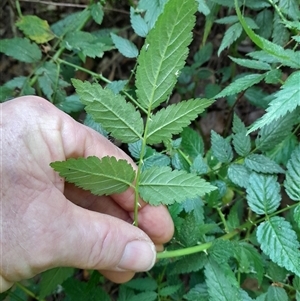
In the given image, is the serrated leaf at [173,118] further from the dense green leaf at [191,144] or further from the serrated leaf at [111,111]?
the dense green leaf at [191,144]

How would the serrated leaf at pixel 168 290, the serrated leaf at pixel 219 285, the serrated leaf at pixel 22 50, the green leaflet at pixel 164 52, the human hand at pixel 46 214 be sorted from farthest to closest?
the serrated leaf at pixel 22 50
the serrated leaf at pixel 168 290
the serrated leaf at pixel 219 285
the human hand at pixel 46 214
the green leaflet at pixel 164 52

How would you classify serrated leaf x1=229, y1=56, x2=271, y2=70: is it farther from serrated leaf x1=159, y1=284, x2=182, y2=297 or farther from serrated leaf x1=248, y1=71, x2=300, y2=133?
serrated leaf x1=159, y1=284, x2=182, y2=297

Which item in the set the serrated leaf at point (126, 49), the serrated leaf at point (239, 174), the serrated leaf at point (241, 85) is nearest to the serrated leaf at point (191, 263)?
the serrated leaf at point (239, 174)

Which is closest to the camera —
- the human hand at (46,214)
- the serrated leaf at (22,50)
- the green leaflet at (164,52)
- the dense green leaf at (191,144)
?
the green leaflet at (164,52)

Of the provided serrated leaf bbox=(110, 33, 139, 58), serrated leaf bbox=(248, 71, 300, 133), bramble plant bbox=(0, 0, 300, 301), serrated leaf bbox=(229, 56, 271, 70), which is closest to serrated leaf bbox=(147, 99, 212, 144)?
bramble plant bbox=(0, 0, 300, 301)

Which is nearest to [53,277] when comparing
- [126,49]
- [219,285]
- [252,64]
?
[219,285]

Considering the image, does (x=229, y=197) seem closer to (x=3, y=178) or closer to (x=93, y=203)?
(x=93, y=203)

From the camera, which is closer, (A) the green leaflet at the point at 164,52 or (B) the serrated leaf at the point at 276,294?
(A) the green leaflet at the point at 164,52
